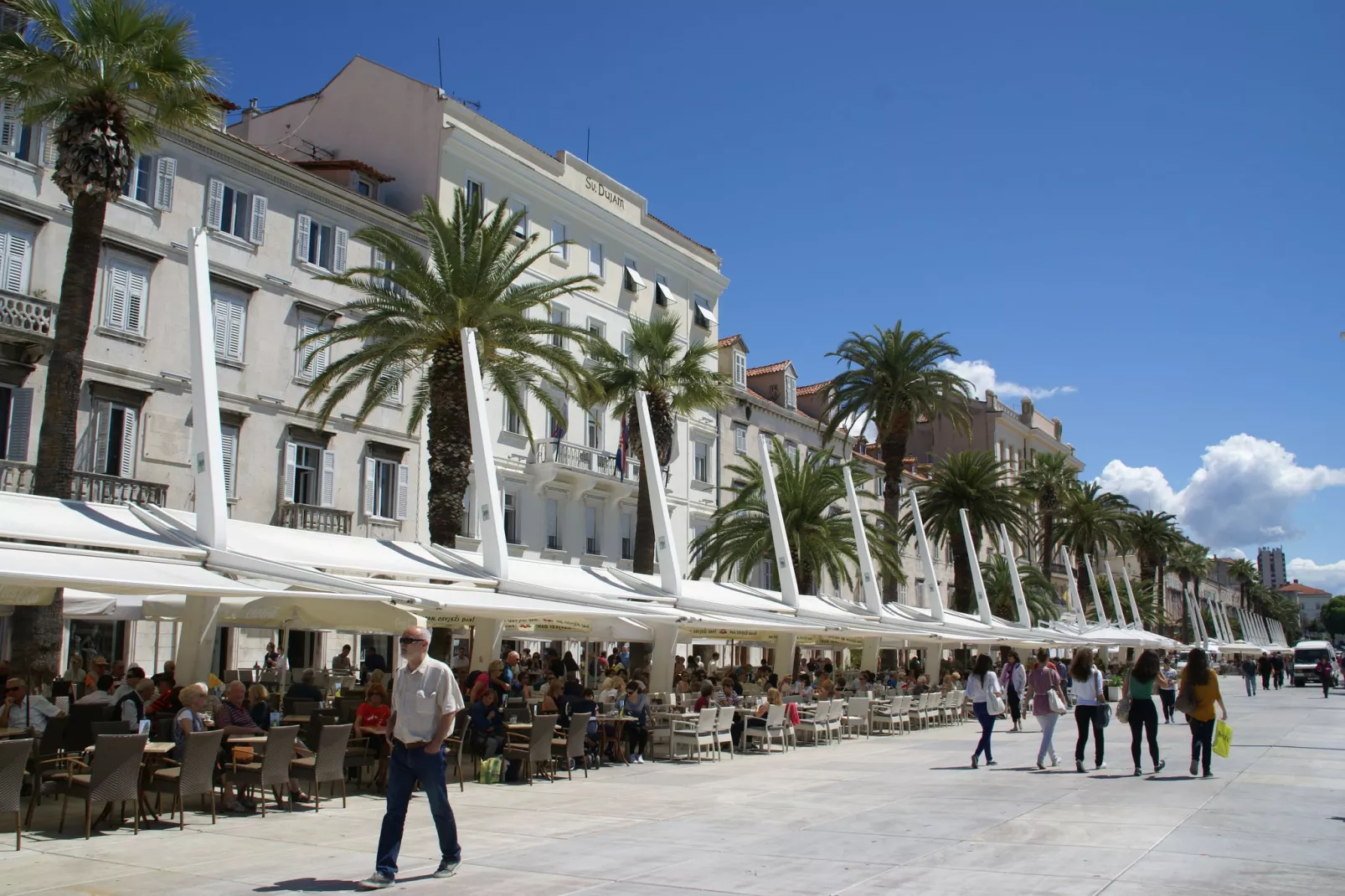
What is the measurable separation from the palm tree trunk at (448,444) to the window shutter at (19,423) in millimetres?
9588

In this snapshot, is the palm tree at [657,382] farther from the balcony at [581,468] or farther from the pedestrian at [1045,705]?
the pedestrian at [1045,705]

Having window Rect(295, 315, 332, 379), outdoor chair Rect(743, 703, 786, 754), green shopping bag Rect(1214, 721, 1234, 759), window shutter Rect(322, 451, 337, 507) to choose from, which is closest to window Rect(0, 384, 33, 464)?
window Rect(295, 315, 332, 379)

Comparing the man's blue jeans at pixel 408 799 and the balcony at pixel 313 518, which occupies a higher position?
the balcony at pixel 313 518

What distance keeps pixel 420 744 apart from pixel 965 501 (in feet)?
135

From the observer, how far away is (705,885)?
26.5 ft

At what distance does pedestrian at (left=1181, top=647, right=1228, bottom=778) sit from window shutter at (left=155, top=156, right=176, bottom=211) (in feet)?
82.9

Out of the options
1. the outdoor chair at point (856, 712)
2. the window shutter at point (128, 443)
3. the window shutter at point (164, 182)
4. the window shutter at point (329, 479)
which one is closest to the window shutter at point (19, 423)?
the window shutter at point (128, 443)

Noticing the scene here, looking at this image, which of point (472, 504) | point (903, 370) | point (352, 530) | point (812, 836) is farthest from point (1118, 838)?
point (903, 370)

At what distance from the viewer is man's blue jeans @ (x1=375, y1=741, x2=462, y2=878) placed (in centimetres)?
799

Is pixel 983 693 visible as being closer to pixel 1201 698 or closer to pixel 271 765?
pixel 1201 698

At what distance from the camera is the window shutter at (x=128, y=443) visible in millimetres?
26969

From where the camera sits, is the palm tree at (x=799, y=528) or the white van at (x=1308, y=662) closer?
the palm tree at (x=799, y=528)

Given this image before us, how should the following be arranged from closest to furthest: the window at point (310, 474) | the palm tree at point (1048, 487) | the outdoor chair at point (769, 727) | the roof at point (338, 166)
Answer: the outdoor chair at point (769, 727) < the window at point (310, 474) < the roof at point (338, 166) < the palm tree at point (1048, 487)

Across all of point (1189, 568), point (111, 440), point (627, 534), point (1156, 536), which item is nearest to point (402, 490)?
point (111, 440)
